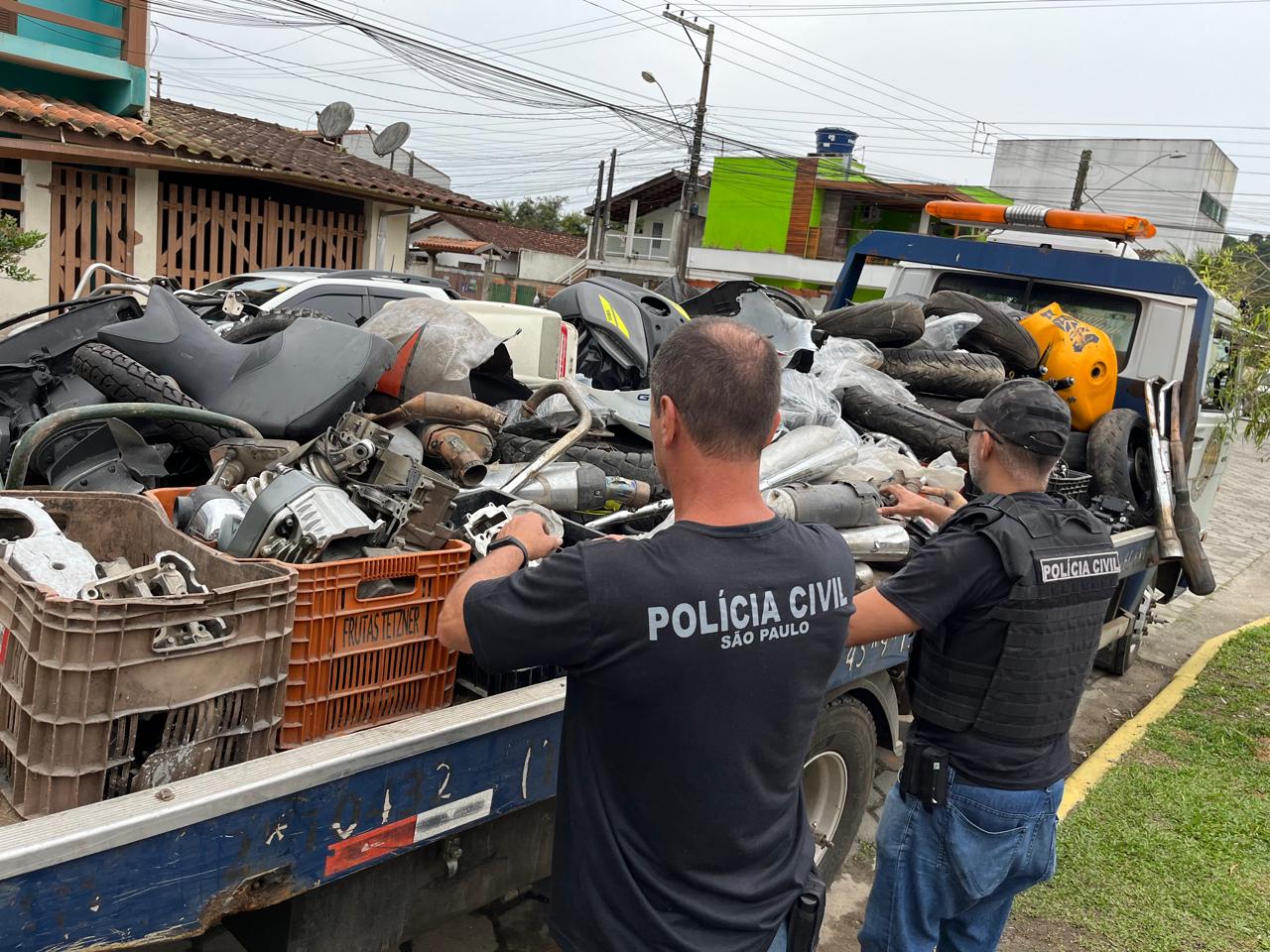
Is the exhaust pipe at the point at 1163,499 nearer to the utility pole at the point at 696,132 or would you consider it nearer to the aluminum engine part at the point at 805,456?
the aluminum engine part at the point at 805,456

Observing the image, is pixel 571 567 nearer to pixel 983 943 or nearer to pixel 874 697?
pixel 983 943

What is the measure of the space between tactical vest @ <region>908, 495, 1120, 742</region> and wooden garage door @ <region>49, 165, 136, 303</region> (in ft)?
35.7

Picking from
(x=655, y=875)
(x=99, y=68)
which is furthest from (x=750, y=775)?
(x=99, y=68)

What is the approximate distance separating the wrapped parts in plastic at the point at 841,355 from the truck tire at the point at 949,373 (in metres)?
0.09

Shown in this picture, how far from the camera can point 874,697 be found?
11.8ft

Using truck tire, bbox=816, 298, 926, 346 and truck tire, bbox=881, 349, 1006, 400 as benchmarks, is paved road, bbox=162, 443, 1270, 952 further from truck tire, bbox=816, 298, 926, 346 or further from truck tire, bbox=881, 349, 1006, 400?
truck tire, bbox=816, 298, 926, 346


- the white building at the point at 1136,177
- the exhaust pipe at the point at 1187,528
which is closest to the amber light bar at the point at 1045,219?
the exhaust pipe at the point at 1187,528

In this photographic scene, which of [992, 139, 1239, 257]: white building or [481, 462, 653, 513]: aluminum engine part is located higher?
[992, 139, 1239, 257]: white building

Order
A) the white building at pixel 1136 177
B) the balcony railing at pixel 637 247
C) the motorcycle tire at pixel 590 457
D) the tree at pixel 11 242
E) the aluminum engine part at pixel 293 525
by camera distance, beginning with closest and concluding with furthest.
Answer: the aluminum engine part at pixel 293 525
the motorcycle tire at pixel 590 457
the tree at pixel 11 242
the balcony railing at pixel 637 247
the white building at pixel 1136 177

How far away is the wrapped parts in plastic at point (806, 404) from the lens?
4.21m

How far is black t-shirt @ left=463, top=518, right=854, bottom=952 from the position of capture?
1.62 meters

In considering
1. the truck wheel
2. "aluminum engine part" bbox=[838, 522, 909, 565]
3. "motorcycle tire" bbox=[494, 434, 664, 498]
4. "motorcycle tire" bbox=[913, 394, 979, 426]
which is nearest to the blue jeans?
the truck wheel

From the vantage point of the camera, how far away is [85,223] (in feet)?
36.9

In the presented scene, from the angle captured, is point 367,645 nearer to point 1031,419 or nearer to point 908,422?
point 1031,419
